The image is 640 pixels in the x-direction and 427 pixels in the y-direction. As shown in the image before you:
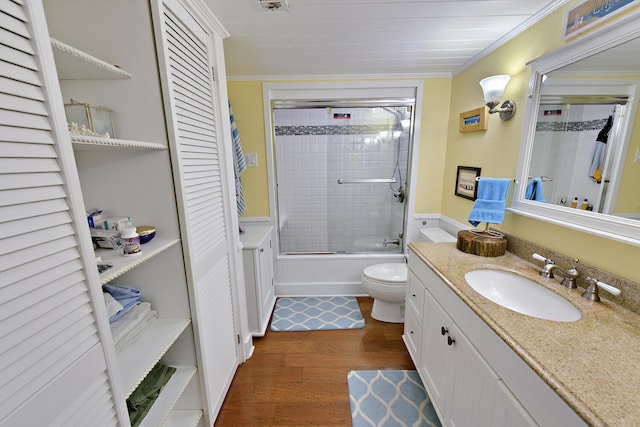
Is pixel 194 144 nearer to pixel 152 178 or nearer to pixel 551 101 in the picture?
pixel 152 178

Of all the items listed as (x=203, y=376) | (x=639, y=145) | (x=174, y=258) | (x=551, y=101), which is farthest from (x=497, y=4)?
(x=203, y=376)

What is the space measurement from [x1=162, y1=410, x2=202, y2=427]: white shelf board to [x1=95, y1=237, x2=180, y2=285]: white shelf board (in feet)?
2.87

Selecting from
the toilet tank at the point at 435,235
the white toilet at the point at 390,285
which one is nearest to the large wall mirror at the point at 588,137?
the toilet tank at the point at 435,235

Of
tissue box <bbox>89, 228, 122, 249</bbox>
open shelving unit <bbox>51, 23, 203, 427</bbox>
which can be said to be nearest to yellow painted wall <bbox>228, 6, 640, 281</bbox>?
open shelving unit <bbox>51, 23, 203, 427</bbox>

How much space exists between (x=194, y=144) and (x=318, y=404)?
161cm

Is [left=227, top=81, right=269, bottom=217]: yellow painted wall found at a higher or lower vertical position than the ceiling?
lower

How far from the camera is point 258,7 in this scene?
1263 millimetres

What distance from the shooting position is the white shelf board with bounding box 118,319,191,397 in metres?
0.87

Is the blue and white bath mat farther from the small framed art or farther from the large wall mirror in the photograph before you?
the small framed art

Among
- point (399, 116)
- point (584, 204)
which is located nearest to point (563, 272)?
point (584, 204)

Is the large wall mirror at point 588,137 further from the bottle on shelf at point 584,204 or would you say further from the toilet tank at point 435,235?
the toilet tank at point 435,235

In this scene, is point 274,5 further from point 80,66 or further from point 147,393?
point 147,393

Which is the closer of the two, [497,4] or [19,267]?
[19,267]

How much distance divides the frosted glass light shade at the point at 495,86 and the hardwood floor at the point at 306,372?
6.03ft
